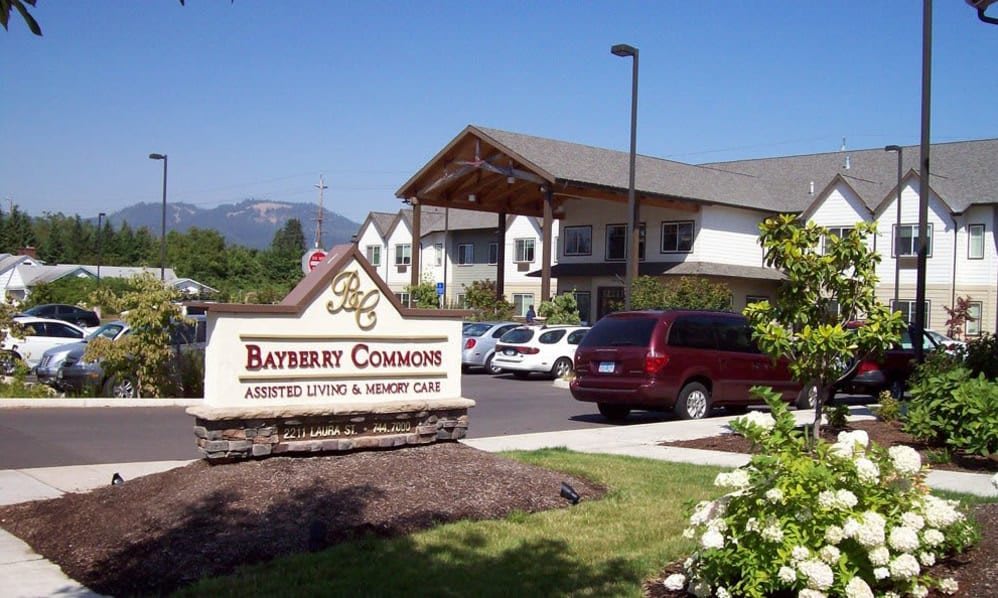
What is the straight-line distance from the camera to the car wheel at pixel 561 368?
2752 centimetres

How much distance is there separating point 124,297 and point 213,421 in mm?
10876

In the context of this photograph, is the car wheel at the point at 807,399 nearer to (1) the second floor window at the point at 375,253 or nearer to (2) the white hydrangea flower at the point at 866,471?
(2) the white hydrangea flower at the point at 866,471

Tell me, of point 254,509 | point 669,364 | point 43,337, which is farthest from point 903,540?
point 43,337

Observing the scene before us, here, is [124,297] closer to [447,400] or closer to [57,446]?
[57,446]

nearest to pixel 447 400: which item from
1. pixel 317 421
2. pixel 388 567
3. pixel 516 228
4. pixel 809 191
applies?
pixel 317 421

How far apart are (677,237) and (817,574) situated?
41384mm

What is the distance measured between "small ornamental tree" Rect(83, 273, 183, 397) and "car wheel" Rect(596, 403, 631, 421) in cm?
789

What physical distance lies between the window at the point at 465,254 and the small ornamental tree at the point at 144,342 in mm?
41325

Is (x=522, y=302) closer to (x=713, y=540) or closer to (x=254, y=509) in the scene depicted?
(x=254, y=509)

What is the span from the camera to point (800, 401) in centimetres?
1973

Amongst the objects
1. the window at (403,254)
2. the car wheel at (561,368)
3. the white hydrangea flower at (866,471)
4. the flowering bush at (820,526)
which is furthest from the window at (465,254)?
the white hydrangea flower at (866,471)

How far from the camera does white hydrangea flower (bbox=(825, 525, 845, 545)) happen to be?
5.37m

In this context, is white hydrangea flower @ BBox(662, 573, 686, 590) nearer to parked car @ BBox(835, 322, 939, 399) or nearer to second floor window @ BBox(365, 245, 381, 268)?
parked car @ BBox(835, 322, 939, 399)

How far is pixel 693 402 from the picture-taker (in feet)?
56.7
